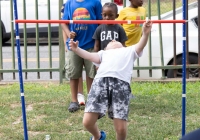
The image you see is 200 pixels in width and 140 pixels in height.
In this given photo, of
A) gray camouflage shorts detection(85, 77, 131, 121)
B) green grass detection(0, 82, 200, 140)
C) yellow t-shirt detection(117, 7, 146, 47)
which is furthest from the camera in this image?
yellow t-shirt detection(117, 7, 146, 47)

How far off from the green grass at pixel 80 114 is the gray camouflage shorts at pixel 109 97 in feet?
2.31

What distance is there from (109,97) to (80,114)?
1532mm

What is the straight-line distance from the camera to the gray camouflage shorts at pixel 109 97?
4566mm

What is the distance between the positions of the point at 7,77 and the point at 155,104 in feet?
12.9

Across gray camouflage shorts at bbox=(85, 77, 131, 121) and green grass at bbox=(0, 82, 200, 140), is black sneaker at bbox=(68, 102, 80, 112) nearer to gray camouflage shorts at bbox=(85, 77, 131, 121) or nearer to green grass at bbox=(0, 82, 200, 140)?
green grass at bbox=(0, 82, 200, 140)

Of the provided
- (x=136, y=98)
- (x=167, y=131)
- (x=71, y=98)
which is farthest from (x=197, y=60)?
(x=167, y=131)

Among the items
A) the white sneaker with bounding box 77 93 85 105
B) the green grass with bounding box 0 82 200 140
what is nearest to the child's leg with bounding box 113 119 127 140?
the green grass with bounding box 0 82 200 140

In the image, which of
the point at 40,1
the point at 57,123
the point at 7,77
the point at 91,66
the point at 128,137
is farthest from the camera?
the point at 40,1

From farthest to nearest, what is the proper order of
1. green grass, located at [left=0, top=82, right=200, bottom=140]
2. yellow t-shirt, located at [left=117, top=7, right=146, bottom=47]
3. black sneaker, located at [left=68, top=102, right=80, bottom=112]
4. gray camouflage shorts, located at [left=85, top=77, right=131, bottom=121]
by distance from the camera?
yellow t-shirt, located at [left=117, top=7, right=146, bottom=47], black sneaker, located at [left=68, top=102, right=80, bottom=112], green grass, located at [left=0, top=82, right=200, bottom=140], gray camouflage shorts, located at [left=85, top=77, right=131, bottom=121]

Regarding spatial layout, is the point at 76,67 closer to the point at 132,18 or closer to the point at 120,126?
the point at 132,18

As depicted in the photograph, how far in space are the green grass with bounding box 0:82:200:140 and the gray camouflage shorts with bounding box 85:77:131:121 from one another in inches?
27.7

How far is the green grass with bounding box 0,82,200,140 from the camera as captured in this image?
538 centimetres

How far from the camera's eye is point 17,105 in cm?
659

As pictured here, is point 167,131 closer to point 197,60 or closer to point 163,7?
point 197,60
